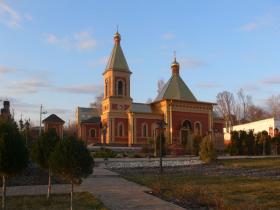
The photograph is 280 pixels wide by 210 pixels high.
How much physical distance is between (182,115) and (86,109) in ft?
82.4

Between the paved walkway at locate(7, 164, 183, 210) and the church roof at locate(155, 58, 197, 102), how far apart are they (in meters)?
35.8

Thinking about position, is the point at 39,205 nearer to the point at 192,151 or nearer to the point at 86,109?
the point at 192,151

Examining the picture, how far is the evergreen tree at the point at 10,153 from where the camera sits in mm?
8914

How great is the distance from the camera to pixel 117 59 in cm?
5228

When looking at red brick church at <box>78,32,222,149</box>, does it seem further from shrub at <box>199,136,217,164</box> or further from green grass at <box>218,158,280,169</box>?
green grass at <box>218,158,280,169</box>

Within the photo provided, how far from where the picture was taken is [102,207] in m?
9.11

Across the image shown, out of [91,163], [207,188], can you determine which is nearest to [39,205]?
[91,163]

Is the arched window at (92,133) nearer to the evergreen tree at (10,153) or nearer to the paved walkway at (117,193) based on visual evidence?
the paved walkway at (117,193)

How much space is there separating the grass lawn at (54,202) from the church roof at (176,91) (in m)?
39.4

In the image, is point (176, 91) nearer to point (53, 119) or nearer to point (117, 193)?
point (53, 119)

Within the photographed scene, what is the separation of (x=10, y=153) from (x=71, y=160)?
5.13ft

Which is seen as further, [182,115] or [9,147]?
[182,115]

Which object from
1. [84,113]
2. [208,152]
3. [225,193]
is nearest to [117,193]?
[225,193]

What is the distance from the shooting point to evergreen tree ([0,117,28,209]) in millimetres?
8914
